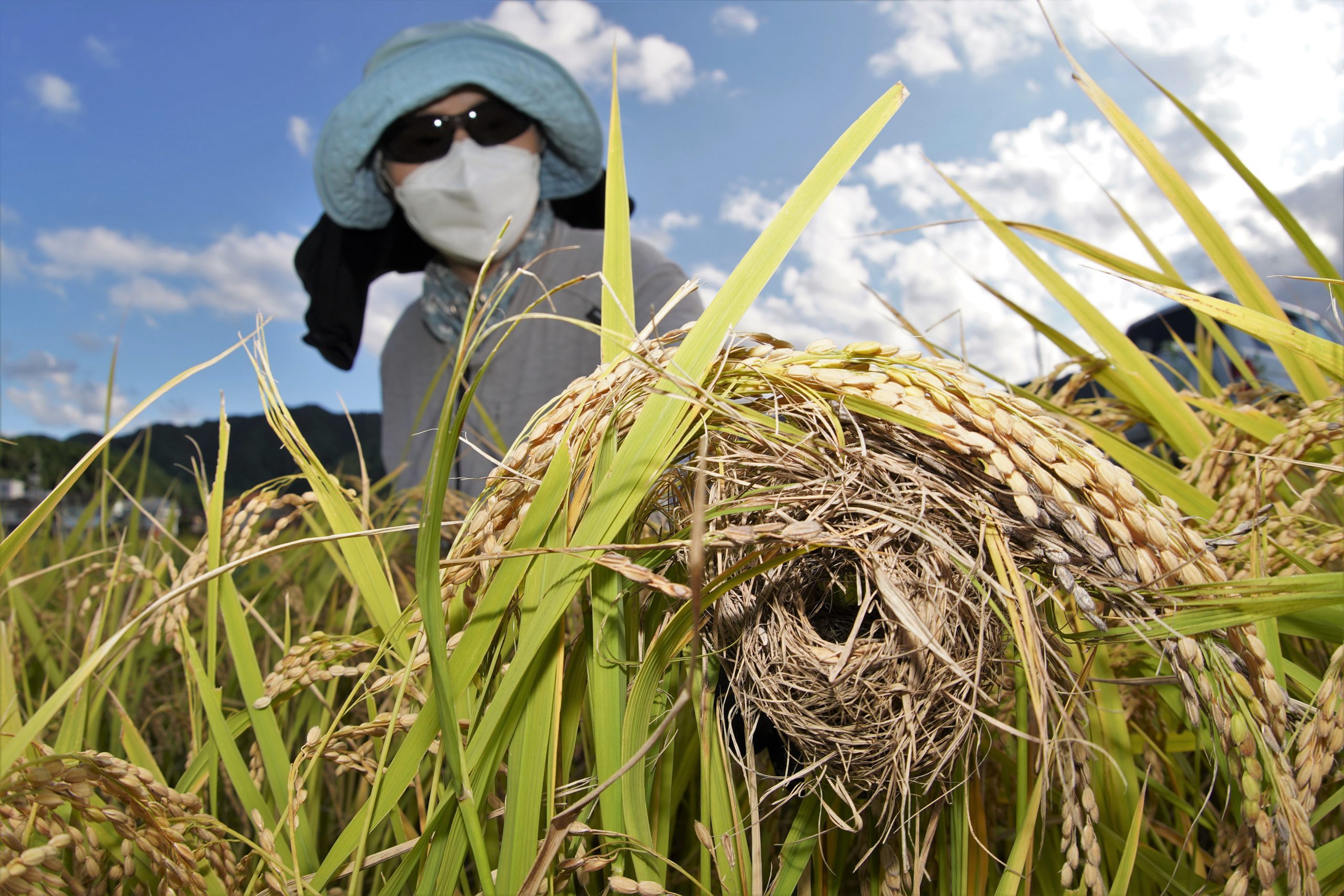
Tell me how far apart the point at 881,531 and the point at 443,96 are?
238cm

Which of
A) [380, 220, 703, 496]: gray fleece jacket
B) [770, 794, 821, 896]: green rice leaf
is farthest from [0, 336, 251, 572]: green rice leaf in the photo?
[380, 220, 703, 496]: gray fleece jacket

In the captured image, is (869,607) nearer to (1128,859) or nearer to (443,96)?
(1128,859)

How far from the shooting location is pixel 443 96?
230cm

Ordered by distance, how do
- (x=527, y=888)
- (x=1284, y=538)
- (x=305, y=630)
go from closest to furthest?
1. (x=527, y=888)
2. (x=1284, y=538)
3. (x=305, y=630)

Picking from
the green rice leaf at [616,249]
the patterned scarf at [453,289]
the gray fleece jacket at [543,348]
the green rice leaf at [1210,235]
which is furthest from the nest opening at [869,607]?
the patterned scarf at [453,289]

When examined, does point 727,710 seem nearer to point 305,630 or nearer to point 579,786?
point 579,786

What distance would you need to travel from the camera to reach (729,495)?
20.1 inches

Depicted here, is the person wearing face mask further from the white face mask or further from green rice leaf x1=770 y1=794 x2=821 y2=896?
green rice leaf x1=770 y1=794 x2=821 y2=896

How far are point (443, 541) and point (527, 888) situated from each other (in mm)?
2327

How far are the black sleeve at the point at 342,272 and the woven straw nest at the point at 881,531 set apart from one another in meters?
2.38

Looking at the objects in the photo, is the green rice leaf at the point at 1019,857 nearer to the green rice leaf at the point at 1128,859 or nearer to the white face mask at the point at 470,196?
the green rice leaf at the point at 1128,859

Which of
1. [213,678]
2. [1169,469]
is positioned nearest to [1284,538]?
[1169,469]

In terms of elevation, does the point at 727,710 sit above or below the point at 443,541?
below

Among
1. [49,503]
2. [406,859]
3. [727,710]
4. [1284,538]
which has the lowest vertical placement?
[406,859]
